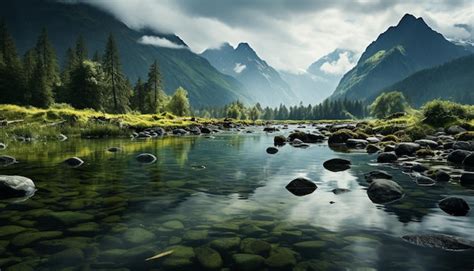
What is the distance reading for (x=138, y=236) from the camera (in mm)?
7414

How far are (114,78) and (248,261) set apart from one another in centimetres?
8319

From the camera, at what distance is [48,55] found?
92.7 metres

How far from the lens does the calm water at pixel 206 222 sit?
248 inches

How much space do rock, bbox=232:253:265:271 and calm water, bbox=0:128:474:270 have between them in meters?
0.20

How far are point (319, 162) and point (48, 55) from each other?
96067 millimetres

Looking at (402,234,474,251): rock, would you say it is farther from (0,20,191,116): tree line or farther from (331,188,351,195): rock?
(0,20,191,116): tree line

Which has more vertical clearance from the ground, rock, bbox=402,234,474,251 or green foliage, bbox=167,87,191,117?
green foliage, bbox=167,87,191,117

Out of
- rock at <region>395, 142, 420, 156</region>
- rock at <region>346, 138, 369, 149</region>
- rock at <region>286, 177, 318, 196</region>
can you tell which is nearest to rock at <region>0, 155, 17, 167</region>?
rock at <region>286, 177, 318, 196</region>

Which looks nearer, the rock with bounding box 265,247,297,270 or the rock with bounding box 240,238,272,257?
the rock with bounding box 265,247,297,270

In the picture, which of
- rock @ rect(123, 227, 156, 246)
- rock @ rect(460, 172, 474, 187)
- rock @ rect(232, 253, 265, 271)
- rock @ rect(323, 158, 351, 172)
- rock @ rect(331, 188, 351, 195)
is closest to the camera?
rock @ rect(232, 253, 265, 271)

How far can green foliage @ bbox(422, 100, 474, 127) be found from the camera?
33250 mm

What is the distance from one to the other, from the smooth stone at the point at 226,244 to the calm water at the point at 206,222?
6cm

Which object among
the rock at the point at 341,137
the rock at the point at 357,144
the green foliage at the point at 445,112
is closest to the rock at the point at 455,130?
the green foliage at the point at 445,112

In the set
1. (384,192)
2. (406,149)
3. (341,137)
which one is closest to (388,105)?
(341,137)
